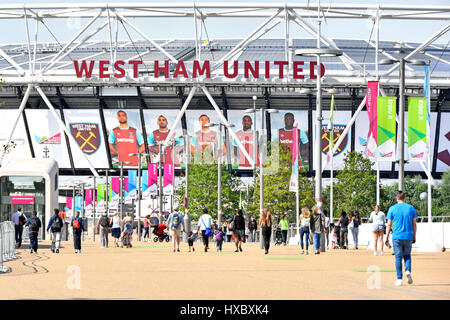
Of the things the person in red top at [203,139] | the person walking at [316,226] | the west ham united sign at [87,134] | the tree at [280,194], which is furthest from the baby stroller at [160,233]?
the west ham united sign at [87,134]

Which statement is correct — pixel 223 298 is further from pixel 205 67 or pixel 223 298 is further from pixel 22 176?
pixel 205 67

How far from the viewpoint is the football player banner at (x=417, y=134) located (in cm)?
3688

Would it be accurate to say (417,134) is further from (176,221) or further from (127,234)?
(127,234)

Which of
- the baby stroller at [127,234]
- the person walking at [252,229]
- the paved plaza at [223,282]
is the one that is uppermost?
the paved plaza at [223,282]

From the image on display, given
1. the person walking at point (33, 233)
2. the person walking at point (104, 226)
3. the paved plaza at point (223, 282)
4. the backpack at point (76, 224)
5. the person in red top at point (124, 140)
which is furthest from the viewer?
the person in red top at point (124, 140)

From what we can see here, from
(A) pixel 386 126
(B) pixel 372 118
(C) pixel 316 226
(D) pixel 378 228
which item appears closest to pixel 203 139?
(B) pixel 372 118

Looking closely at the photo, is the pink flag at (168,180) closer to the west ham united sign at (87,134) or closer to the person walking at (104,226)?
the person walking at (104,226)

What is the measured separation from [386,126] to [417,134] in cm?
352

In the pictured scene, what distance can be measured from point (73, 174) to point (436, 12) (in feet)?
148

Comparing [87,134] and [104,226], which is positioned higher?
[87,134]

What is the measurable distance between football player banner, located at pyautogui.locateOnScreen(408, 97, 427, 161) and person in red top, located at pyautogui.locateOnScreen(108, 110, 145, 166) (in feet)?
201

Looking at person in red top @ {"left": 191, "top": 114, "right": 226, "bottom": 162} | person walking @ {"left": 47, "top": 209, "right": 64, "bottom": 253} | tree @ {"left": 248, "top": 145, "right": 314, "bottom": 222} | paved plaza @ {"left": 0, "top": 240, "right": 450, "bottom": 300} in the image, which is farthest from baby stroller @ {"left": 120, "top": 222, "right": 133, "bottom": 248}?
person in red top @ {"left": 191, "top": 114, "right": 226, "bottom": 162}

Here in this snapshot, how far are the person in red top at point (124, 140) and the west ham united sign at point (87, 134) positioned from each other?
57.3 inches

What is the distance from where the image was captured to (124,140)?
97.1 metres
